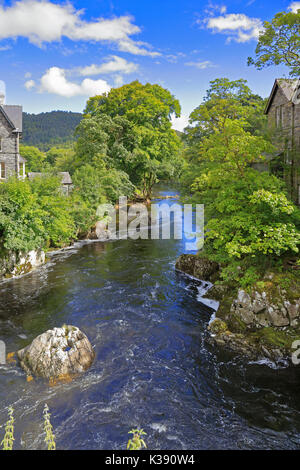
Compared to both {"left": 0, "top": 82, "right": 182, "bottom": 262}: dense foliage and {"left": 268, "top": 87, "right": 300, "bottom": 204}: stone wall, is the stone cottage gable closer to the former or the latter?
{"left": 0, "top": 82, "right": 182, "bottom": 262}: dense foliage

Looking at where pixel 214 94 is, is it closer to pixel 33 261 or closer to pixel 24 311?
pixel 33 261

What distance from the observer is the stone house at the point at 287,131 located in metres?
16.2

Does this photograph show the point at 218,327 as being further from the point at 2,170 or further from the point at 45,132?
the point at 45,132

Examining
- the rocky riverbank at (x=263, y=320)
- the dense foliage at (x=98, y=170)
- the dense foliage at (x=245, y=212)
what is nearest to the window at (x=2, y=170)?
the dense foliage at (x=98, y=170)

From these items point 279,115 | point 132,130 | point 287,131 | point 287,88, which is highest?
point 132,130

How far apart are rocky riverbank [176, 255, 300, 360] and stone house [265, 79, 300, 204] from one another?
5.06 m

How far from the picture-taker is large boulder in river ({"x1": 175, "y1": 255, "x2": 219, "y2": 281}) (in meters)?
18.0

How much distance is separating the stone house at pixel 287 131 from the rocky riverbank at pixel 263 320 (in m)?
5.06

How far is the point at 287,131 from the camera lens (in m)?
18.0

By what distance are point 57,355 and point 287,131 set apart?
16744mm

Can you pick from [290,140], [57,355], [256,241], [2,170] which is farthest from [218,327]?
[2,170]

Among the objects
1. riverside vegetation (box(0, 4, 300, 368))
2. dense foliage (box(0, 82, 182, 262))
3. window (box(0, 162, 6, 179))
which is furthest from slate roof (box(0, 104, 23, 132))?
riverside vegetation (box(0, 4, 300, 368))

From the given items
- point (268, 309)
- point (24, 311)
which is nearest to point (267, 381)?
point (268, 309)

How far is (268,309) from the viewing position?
37.8 feet
